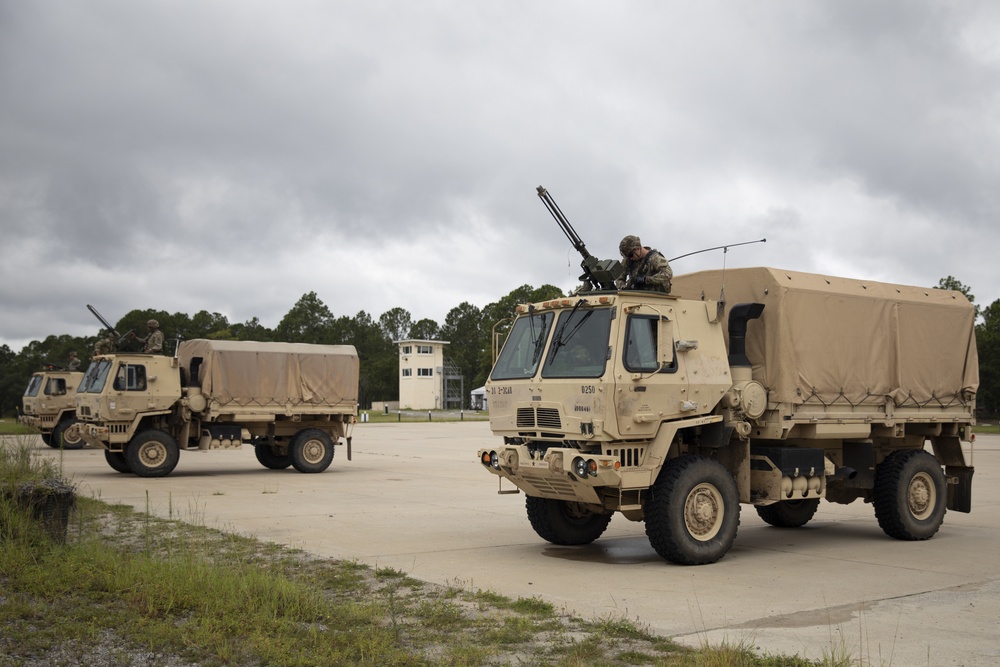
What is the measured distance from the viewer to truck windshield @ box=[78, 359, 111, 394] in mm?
20375

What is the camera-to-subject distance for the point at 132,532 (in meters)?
11.4

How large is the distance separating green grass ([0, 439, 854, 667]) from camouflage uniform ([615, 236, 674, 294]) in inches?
152

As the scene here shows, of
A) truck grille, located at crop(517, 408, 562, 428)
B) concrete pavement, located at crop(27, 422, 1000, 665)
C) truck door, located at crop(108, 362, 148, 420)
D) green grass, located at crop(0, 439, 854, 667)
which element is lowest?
concrete pavement, located at crop(27, 422, 1000, 665)

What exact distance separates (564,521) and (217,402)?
466 inches

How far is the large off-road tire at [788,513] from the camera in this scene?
514 inches

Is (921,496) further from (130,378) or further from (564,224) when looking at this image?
(130,378)

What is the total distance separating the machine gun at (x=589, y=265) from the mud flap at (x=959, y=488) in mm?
5590

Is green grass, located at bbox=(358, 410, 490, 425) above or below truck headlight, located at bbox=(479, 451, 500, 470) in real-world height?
below

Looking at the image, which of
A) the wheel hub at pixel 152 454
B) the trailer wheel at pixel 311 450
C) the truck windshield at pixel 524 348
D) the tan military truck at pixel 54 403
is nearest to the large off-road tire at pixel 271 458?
the trailer wheel at pixel 311 450

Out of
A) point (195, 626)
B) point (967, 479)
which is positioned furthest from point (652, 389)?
point (967, 479)

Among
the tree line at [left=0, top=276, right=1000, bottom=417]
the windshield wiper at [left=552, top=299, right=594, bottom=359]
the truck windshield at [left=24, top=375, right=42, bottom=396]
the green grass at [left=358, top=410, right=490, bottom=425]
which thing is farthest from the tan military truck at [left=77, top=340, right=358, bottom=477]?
the tree line at [left=0, top=276, right=1000, bottom=417]

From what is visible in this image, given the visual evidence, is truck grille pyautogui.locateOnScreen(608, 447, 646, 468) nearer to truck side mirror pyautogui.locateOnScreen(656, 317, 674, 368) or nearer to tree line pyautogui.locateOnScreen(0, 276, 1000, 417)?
truck side mirror pyautogui.locateOnScreen(656, 317, 674, 368)

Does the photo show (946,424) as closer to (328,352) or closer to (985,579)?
(985,579)

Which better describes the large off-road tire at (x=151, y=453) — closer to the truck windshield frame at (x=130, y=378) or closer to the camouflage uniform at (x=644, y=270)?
the truck windshield frame at (x=130, y=378)
